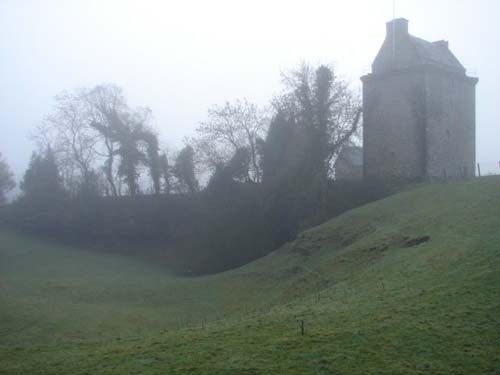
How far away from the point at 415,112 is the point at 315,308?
27610mm

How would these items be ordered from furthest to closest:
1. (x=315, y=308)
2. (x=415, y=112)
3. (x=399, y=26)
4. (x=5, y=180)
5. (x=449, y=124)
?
(x=5, y=180) → (x=399, y=26) → (x=449, y=124) → (x=415, y=112) → (x=315, y=308)

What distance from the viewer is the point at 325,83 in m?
37.5

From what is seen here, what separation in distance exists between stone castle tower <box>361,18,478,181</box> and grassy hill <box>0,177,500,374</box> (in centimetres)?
853

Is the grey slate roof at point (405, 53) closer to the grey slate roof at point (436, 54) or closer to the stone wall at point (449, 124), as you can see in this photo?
the grey slate roof at point (436, 54)

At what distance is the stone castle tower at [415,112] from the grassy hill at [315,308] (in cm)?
853

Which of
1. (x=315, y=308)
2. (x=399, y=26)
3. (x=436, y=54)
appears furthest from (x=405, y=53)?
(x=315, y=308)

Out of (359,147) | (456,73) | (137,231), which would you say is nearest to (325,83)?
(359,147)

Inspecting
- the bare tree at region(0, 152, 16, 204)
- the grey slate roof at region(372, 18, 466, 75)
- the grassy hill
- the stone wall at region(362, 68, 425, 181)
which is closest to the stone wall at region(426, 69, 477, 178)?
the stone wall at region(362, 68, 425, 181)

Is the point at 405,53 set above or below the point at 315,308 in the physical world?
above

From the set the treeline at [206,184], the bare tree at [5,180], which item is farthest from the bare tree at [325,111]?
the bare tree at [5,180]

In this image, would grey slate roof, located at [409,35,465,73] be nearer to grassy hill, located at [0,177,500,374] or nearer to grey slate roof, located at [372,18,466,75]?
grey slate roof, located at [372,18,466,75]

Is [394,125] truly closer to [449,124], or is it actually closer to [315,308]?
[449,124]

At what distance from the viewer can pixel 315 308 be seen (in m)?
12.5

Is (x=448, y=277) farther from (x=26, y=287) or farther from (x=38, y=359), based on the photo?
(x=26, y=287)
